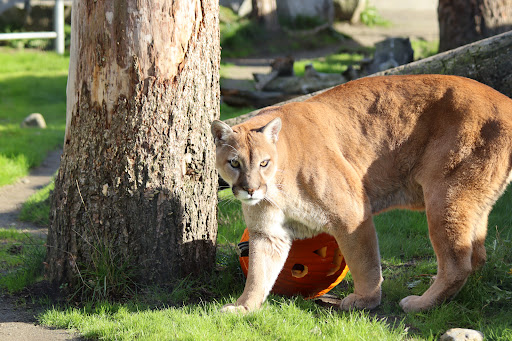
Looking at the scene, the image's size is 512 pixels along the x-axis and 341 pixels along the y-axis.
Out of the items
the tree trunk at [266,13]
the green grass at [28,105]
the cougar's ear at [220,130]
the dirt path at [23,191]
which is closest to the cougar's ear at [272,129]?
the cougar's ear at [220,130]

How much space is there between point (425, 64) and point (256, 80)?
25.2 feet

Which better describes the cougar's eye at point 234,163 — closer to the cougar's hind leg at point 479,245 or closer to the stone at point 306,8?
the cougar's hind leg at point 479,245

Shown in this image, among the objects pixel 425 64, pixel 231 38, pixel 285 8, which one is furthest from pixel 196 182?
pixel 285 8

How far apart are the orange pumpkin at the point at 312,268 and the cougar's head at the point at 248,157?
850 millimetres

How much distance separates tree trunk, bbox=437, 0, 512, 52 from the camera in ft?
37.5

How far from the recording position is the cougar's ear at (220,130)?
4.57 m

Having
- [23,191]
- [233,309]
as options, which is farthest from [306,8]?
[233,309]

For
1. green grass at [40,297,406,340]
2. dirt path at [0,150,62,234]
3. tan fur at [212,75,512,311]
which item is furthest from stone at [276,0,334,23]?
green grass at [40,297,406,340]

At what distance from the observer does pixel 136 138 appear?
4984mm

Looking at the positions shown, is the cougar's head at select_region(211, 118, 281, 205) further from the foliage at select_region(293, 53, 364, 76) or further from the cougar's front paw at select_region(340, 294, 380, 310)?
the foliage at select_region(293, 53, 364, 76)

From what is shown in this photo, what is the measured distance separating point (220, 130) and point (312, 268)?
4.60ft

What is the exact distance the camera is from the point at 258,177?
448cm

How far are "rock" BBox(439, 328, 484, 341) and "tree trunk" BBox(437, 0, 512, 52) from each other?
28.2 feet

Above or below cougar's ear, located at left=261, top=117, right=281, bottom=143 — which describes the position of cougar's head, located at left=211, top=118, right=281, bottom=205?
below
